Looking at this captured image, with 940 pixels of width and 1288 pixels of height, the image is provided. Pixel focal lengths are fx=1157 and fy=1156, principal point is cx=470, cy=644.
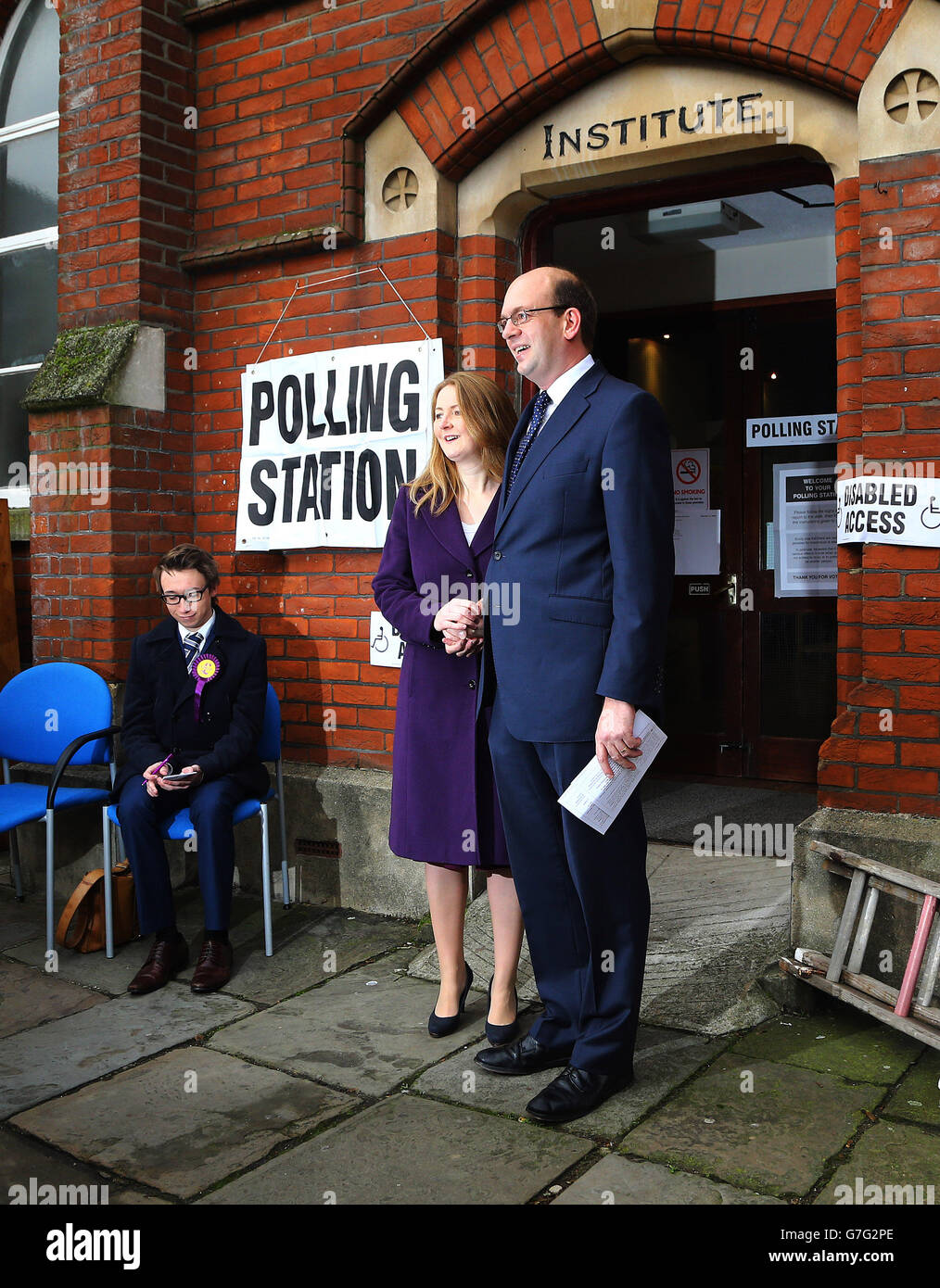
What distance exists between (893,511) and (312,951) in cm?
264

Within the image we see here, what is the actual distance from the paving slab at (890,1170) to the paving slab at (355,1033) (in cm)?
120

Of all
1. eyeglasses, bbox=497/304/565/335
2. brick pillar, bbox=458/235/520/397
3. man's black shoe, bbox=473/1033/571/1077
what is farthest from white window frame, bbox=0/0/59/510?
man's black shoe, bbox=473/1033/571/1077

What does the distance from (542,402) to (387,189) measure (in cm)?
215

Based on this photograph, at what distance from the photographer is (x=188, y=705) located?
450 cm

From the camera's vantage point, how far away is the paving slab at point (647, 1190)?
2.58 metres

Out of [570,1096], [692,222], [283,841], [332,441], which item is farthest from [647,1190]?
[692,222]

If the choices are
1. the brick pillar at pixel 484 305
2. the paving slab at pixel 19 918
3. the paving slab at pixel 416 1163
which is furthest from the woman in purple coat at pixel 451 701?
the paving slab at pixel 19 918

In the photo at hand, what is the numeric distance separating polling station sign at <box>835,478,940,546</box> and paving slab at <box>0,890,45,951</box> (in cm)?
362

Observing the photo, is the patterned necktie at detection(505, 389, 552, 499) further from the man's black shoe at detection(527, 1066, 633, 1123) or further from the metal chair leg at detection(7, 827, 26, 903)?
the metal chair leg at detection(7, 827, 26, 903)

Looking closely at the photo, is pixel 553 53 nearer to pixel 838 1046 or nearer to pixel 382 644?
pixel 382 644

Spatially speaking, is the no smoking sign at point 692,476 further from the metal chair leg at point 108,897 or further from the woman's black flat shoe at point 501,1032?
the woman's black flat shoe at point 501,1032

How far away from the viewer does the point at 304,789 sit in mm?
5035

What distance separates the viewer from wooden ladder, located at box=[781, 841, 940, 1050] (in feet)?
10.8

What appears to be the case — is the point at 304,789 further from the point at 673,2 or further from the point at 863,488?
the point at 673,2
